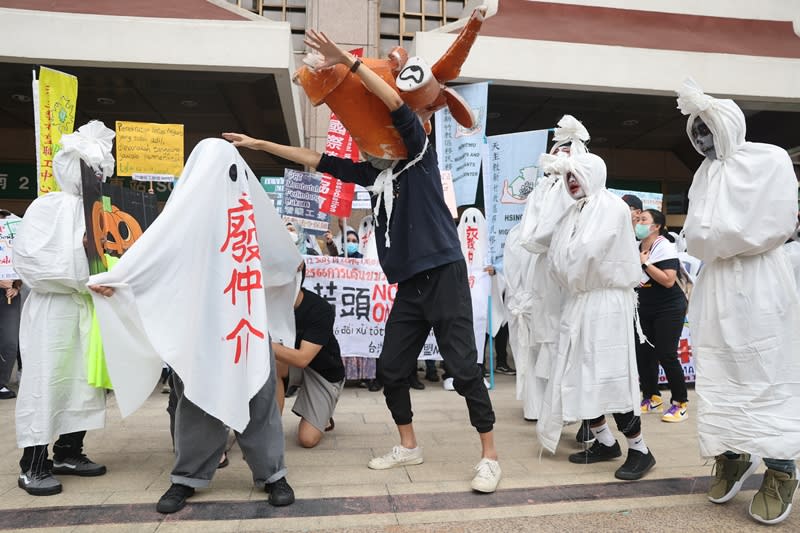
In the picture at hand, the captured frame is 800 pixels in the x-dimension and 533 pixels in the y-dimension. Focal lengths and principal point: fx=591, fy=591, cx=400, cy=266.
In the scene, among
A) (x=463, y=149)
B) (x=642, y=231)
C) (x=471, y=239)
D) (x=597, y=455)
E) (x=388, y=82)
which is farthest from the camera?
(x=463, y=149)

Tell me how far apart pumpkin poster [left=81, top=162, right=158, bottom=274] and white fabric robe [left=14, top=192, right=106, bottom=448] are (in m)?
0.10

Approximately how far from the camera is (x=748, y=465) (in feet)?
9.21

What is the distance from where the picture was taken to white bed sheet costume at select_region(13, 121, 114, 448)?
3.07 meters

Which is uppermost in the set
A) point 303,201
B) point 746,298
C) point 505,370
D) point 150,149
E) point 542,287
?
point 150,149

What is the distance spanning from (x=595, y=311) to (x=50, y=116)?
13.9 feet

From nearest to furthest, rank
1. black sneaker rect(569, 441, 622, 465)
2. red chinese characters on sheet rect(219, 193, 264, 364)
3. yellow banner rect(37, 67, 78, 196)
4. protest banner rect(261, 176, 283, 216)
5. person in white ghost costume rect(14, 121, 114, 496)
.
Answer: red chinese characters on sheet rect(219, 193, 264, 364) < person in white ghost costume rect(14, 121, 114, 496) < black sneaker rect(569, 441, 622, 465) < yellow banner rect(37, 67, 78, 196) < protest banner rect(261, 176, 283, 216)

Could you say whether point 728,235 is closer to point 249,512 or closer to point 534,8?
point 249,512

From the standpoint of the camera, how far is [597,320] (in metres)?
3.27

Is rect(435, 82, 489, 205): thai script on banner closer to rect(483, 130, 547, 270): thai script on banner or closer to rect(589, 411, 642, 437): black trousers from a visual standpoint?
rect(483, 130, 547, 270): thai script on banner

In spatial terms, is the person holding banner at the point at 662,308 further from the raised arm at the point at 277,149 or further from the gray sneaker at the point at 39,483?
the gray sneaker at the point at 39,483

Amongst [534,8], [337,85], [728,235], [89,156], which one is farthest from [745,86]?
[89,156]

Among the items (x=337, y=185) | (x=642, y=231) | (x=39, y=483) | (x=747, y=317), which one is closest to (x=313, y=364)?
(x=39, y=483)

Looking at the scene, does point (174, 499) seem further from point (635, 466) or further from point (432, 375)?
point (432, 375)

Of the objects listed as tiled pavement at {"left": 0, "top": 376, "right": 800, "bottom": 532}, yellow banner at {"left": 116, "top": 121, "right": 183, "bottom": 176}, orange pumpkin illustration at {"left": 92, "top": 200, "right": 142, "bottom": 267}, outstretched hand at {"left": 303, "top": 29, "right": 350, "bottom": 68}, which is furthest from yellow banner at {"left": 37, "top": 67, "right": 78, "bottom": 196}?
outstretched hand at {"left": 303, "top": 29, "right": 350, "bottom": 68}
